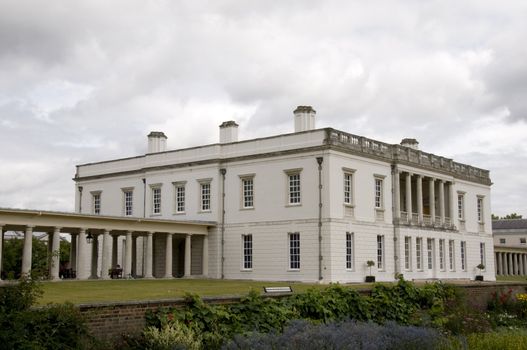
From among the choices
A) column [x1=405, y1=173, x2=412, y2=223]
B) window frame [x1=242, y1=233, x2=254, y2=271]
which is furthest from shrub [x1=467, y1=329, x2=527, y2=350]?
column [x1=405, y1=173, x2=412, y2=223]

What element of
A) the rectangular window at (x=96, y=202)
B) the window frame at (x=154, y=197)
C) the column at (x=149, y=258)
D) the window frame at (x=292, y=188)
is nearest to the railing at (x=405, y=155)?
the window frame at (x=292, y=188)

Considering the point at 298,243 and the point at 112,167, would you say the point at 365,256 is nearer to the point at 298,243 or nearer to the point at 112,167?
the point at 298,243

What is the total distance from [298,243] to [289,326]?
25.1 metres

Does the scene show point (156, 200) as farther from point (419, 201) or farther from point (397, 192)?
point (419, 201)

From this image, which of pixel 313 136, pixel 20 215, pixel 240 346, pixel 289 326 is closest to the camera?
pixel 240 346

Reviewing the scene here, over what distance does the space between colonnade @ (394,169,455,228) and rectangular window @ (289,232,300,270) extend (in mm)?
7396

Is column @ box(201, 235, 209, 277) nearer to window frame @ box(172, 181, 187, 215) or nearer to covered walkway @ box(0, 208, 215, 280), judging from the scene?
covered walkway @ box(0, 208, 215, 280)

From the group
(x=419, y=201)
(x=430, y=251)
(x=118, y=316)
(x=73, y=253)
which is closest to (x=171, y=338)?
(x=118, y=316)

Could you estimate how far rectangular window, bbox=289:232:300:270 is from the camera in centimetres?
4049

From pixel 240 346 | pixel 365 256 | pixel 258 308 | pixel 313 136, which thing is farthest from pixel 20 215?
pixel 240 346

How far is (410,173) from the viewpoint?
4597 centimetres

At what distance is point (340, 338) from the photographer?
13.8 m

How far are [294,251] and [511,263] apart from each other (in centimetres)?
5105

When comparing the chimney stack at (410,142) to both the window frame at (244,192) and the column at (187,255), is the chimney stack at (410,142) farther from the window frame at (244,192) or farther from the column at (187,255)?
the column at (187,255)
